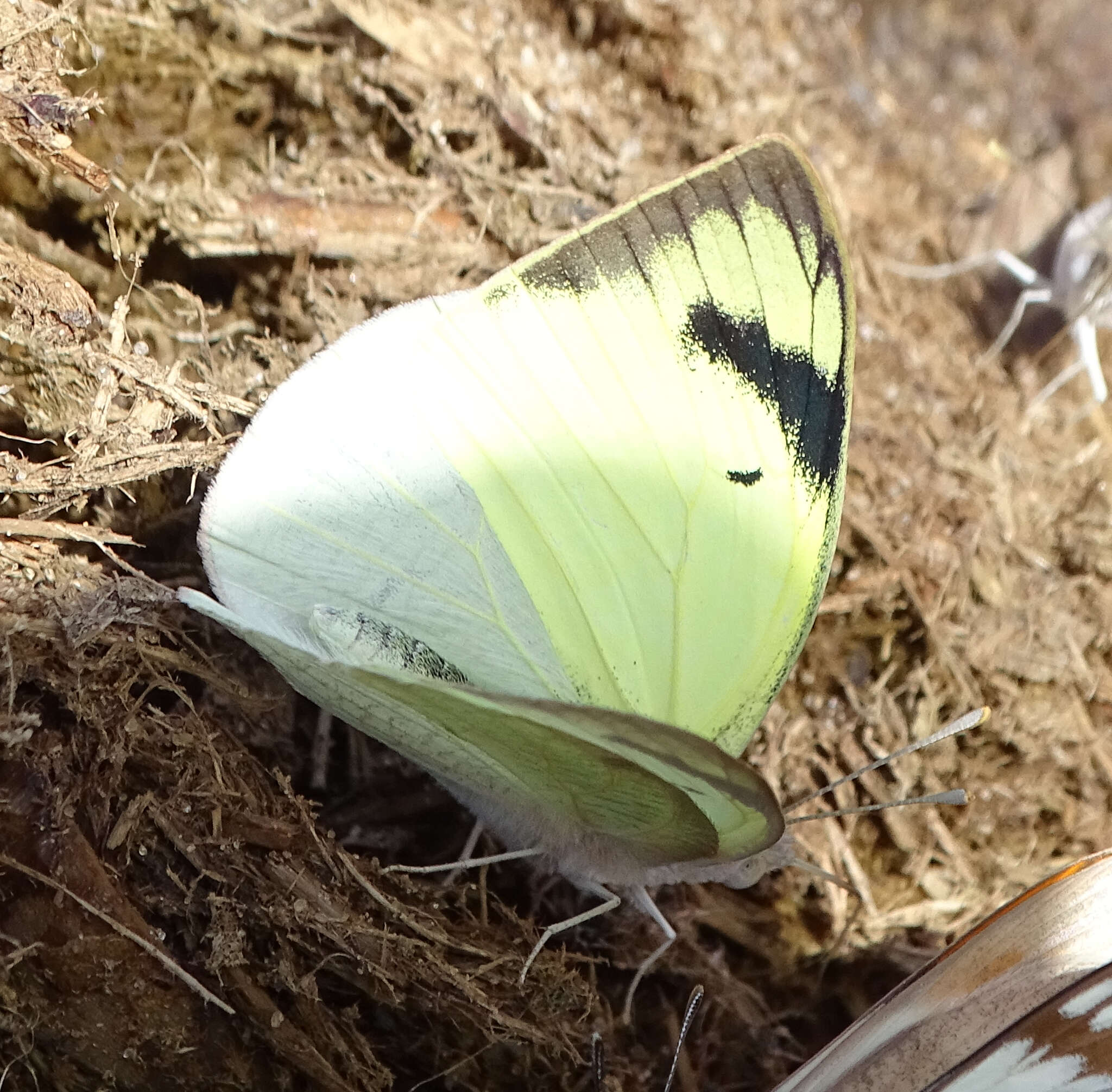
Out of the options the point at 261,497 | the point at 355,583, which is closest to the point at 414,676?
the point at 355,583

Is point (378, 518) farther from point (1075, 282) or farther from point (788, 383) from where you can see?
point (1075, 282)


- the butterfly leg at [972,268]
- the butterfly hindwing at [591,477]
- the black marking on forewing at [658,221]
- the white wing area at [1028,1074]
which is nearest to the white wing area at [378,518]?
the butterfly hindwing at [591,477]

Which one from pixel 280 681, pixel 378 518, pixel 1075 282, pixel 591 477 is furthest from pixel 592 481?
pixel 1075 282

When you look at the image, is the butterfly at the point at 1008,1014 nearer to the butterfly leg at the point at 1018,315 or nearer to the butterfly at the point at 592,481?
the butterfly at the point at 592,481

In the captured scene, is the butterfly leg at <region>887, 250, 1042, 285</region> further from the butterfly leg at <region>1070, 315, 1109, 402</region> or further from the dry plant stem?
the dry plant stem

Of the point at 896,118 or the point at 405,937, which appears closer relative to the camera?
the point at 405,937

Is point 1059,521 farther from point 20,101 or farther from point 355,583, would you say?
point 20,101
